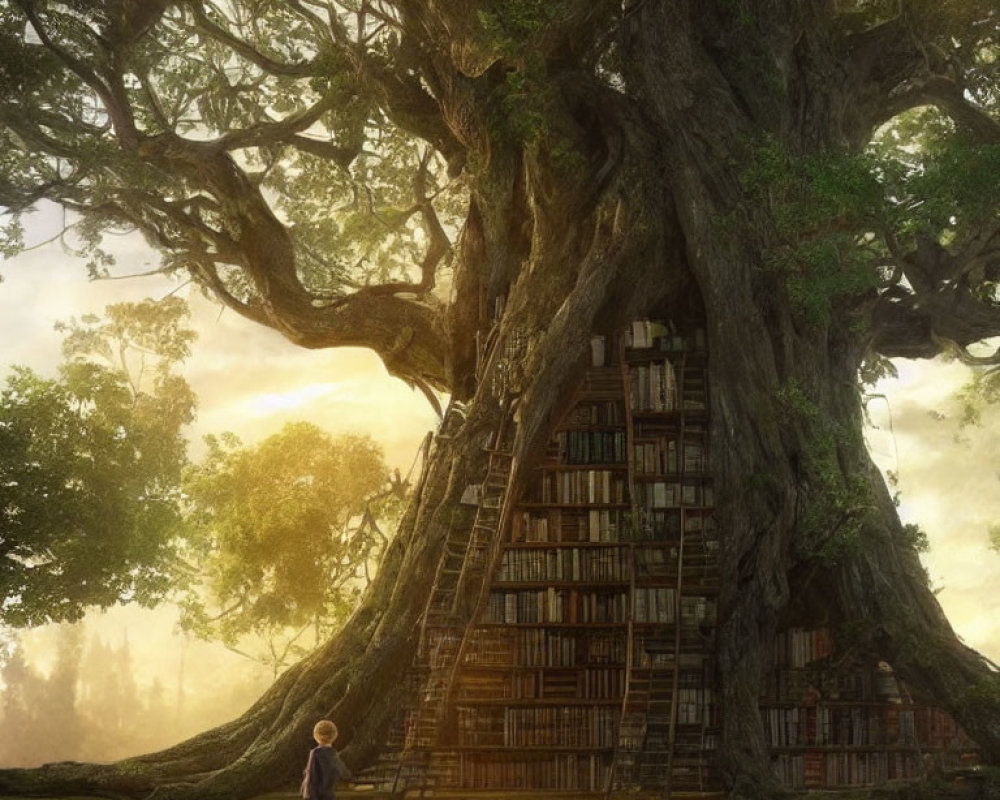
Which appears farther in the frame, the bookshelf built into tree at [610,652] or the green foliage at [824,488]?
the bookshelf built into tree at [610,652]

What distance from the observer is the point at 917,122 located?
47.3 ft

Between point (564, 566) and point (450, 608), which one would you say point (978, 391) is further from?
point (450, 608)

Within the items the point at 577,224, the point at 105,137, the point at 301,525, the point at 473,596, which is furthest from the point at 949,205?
the point at 301,525

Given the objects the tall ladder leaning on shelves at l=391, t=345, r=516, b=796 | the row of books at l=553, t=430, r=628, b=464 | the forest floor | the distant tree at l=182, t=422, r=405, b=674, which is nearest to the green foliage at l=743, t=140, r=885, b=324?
the row of books at l=553, t=430, r=628, b=464

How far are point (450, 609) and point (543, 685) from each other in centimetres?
103

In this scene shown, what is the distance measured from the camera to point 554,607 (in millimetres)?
10172

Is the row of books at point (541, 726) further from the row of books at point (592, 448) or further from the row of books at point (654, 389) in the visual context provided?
the row of books at point (654, 389)

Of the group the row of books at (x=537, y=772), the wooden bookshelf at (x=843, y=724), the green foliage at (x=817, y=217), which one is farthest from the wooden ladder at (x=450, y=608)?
the green foliage at (x=817, y=217)

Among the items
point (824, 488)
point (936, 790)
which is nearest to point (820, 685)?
point (824, 488)

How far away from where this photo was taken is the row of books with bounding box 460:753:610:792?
32.4 feet

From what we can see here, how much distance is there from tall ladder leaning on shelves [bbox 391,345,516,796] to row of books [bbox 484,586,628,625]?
233 millimetres

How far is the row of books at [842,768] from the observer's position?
9938 millimetres

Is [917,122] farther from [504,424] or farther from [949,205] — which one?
[504,424]

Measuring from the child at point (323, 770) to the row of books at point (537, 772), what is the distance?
2977 mm
